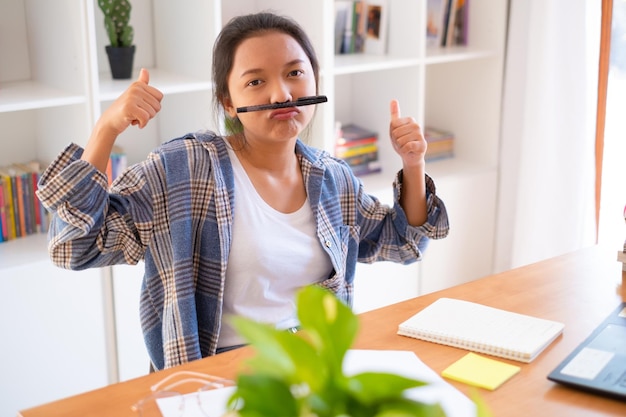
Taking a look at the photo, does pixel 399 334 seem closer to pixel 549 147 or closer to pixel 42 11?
pixel 42 11

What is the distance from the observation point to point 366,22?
326 cm

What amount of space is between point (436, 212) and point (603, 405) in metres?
0.65

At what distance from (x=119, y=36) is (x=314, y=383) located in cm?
214

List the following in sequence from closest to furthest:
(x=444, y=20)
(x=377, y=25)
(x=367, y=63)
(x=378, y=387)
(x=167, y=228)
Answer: (x=378, y=387), (x=167, y=228), (x=367, y=63), (x=377, y=25), (x=444, y=20)

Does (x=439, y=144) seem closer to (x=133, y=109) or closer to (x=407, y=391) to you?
(x=133, y=109)

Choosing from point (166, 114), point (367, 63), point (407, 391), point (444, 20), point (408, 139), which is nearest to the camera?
point (407, 391)

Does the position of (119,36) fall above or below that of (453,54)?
above

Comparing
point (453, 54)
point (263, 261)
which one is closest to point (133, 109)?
point (263, 261)

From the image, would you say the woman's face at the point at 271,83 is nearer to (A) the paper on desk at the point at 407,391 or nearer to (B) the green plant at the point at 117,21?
(A) the paper on desk at the point at 407,391

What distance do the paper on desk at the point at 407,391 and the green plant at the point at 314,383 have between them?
0.50 meters


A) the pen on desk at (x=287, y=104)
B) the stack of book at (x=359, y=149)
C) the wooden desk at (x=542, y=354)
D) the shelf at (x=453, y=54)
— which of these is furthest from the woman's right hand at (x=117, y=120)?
the shelf at (x=453, y=54)

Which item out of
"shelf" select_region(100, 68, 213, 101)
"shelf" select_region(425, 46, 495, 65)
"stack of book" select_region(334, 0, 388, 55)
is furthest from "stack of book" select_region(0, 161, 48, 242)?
"shelf" select_region(425, 46, 495, 65)

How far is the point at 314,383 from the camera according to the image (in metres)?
0.73

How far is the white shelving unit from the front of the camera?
246 cm
